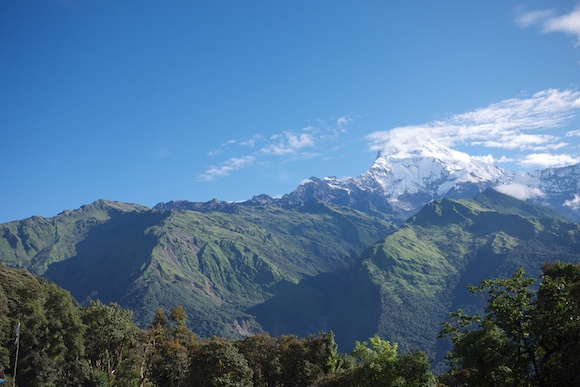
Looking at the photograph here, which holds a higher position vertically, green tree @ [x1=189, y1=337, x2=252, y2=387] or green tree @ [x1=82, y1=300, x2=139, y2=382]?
green tree @ [x1=82, y1=300, x2=139, y2=382]

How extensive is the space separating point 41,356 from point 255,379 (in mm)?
44698

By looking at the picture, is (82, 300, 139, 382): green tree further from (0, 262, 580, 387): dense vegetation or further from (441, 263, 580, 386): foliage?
(441, 263, 580, 386): foliage

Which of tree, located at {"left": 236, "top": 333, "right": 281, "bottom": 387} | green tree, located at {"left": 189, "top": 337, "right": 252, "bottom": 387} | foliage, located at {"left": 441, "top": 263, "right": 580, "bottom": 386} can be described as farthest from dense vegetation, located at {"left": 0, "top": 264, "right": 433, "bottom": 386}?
foliage, located at {"left": 441, "top": 263, "right": 580, "bottom": 386}

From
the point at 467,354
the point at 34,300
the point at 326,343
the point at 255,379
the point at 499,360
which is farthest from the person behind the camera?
the point at 34,300

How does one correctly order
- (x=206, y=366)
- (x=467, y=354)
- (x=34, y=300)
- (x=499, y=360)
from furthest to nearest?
(x=34, y=300)
(x=206, y=366)
(x=467, y=354)
(x=499, y=360)

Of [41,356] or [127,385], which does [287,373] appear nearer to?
[127,385]

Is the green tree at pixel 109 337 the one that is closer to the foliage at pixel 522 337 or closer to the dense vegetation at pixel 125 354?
the dense vegetation at pixel 125 354

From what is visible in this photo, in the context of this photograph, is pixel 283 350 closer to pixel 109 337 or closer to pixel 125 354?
pixel 109 337

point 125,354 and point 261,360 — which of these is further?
point 125,354

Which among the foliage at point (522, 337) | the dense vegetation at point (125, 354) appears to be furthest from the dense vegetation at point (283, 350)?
the dense vegetation at point (125, 354)

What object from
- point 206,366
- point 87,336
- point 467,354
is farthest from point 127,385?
point 467,354

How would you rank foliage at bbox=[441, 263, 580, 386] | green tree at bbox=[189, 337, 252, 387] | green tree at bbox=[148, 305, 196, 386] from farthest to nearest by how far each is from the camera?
green tree at bbox=[148, 305, 196, 386] < green tree at bbox=[189, 337, 252, 387] < foliage at bbox=[441, 263, 580, 386]

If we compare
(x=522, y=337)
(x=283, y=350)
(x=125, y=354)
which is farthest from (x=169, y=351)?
(x=522, y=337)

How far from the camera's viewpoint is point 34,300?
97938 millimetres
